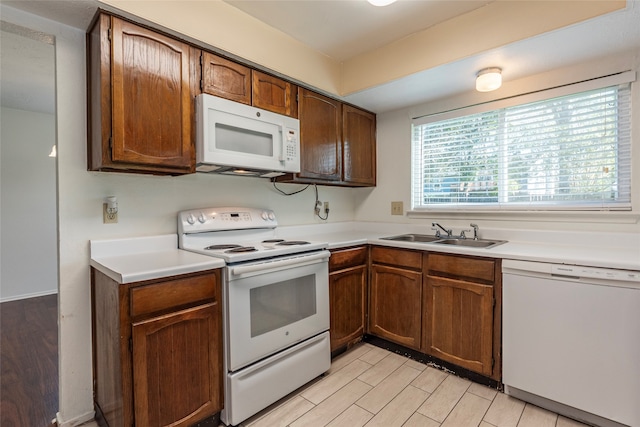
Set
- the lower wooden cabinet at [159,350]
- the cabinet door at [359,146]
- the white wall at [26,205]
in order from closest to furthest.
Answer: the lower wooden cabinet at [159,350]
the cabinet door at [359,146]
the white wall at [26,205]

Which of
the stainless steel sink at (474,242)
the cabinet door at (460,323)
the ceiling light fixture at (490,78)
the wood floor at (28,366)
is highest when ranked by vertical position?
the ceiling light fixture at (490,78)

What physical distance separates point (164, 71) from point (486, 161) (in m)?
2.35

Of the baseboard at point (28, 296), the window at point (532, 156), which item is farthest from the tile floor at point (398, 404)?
the baseboard at point (28, 296)

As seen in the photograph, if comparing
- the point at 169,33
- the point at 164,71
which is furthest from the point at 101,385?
the point at 169,33

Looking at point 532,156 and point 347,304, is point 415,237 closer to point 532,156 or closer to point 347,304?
point 347,304

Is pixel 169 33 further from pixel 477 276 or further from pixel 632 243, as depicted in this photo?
pixel 632 243

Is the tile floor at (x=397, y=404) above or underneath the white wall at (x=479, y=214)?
underneath

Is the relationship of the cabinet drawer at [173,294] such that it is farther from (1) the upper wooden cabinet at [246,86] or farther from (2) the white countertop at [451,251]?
(1) the upper wooden cabinet at [246,86]

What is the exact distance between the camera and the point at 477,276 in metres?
1.92

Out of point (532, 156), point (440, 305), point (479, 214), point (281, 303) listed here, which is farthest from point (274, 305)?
point (532, 156)

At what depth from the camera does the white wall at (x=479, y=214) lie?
187cm

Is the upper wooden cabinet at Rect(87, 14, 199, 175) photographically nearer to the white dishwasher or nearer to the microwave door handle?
the microwave door handle

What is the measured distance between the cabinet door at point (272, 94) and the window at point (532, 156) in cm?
125

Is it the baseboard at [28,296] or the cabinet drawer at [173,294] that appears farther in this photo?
the baseboard at [28,296]
